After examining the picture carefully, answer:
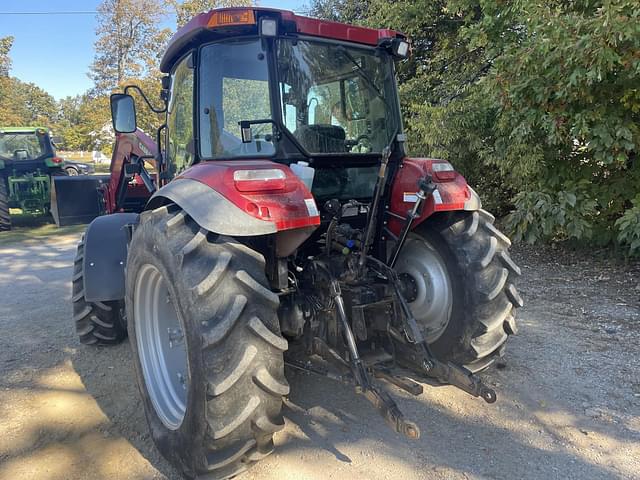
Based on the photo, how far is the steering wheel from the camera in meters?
3.10

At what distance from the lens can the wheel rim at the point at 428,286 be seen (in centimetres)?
312

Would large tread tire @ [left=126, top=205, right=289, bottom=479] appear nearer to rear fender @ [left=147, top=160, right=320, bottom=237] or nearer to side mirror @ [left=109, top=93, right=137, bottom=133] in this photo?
rear fender @ [left=147, top=160, right=320, bottom=237]

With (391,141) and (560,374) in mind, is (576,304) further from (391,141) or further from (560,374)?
(391,141)

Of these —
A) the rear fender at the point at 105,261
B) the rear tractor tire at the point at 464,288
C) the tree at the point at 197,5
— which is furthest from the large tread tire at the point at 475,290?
the tree at the point at 197,5

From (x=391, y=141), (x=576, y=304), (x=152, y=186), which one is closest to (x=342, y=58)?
(x=391, y=141)

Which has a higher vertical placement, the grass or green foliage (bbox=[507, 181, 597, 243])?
green foliage (bbox=[507, 181, 597, 243])

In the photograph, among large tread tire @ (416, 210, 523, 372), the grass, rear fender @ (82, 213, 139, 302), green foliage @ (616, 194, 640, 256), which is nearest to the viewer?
large tread tire @ (416, 210, 523, 372)

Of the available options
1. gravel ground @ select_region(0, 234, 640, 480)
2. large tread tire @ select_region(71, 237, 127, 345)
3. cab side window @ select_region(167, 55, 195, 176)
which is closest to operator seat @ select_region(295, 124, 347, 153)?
cab side window @ select_region(167, 55, 195, 176)

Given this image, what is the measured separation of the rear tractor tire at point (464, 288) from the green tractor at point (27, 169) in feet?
35.8

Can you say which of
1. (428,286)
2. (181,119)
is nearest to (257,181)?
(181,119)

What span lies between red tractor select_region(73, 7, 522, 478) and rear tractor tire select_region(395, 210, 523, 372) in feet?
0.03

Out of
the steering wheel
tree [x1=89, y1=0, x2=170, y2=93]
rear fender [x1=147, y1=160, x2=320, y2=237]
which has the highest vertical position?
tree [x1=89, y1=0, x2=170, y2=93]

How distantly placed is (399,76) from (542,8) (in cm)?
409

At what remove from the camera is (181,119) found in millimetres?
3287
